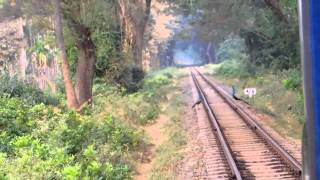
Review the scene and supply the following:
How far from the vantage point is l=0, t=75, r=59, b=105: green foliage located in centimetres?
1938

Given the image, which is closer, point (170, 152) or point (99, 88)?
point (170, 152)

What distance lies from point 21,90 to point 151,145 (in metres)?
7.60

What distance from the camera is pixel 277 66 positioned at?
111 feet

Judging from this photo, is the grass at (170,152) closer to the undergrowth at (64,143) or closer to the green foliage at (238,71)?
the undergrowth at (64,143)

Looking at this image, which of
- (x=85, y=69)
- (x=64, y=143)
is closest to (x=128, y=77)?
(x=85, y=69)

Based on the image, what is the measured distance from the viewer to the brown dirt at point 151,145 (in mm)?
12289

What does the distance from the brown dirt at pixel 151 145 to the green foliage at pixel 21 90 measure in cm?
477

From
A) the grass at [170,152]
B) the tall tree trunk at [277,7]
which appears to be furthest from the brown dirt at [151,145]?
the tall tree trunk at [277,7]

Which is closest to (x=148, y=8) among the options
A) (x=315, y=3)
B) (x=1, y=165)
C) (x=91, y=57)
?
(x=91, y=57)

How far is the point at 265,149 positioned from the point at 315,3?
10.9m

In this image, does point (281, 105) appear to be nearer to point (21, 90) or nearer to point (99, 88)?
point (99, 88)

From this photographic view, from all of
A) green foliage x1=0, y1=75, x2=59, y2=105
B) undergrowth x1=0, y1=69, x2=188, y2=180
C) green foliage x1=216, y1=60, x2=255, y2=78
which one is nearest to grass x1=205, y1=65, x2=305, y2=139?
undergrowth x1=0, y1=69, x2=188, y2=180

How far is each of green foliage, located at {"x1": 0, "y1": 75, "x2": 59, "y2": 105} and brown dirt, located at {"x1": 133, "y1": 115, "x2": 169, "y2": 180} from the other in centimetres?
477

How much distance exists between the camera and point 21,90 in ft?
66.5
